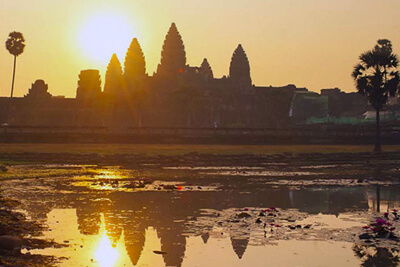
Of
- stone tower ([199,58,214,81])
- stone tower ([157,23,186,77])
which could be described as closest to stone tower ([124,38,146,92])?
stone tower ([157,23,186,77])

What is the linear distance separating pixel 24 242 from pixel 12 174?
17.8 m

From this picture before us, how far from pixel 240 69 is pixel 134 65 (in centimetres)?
2741

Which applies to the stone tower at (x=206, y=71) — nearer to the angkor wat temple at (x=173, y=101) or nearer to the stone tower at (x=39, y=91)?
the angkor wat temple at (x=173, y=101)

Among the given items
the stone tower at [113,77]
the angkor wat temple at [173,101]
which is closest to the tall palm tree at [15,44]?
the angkor wat temple at [173,101]

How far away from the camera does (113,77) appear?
589 feet

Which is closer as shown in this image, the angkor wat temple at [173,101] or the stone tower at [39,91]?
the angkor wat temple at [173,101]

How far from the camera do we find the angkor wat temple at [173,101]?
467ft

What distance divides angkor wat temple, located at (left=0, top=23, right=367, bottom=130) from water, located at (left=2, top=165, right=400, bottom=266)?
99336mm

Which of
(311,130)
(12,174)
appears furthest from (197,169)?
(311,130)

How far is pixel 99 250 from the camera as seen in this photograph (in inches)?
500

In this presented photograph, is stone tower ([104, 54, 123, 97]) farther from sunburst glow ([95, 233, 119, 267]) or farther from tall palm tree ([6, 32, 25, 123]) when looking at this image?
sunburst glow ([95, 233, 119, 267])

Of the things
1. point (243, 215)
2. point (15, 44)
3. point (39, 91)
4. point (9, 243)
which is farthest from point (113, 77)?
point (9, 243)

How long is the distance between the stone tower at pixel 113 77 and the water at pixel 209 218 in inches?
5686

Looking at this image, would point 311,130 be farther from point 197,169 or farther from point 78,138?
point 197,169
